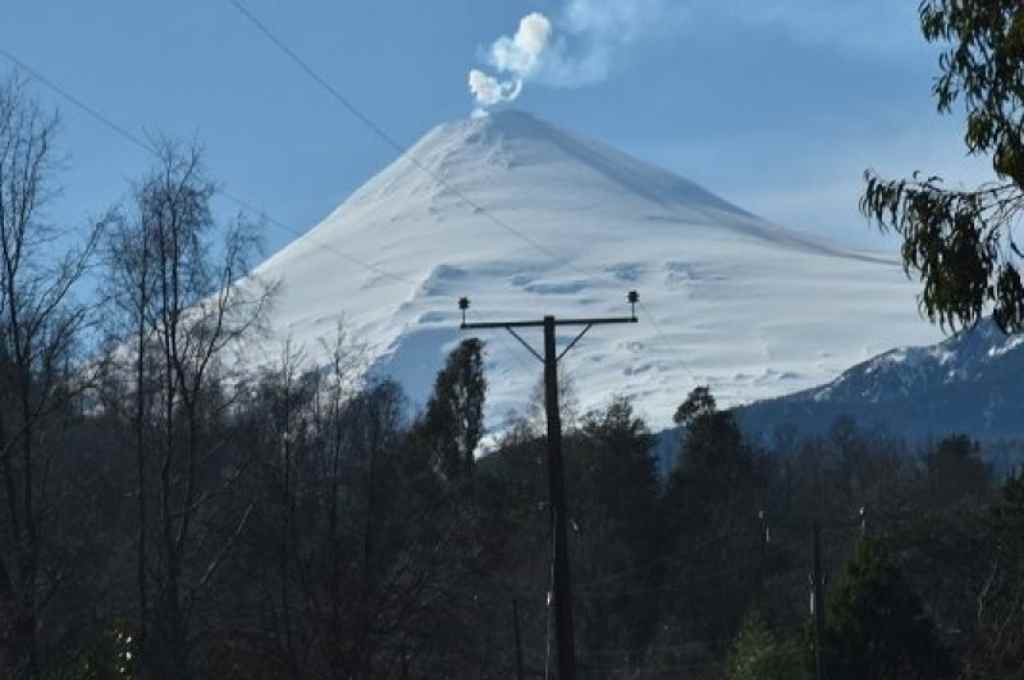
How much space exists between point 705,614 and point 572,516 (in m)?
4.84

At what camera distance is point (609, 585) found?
61.2 metres

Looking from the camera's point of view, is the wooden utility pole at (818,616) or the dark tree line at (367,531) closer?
the dark tree line at (367,531)

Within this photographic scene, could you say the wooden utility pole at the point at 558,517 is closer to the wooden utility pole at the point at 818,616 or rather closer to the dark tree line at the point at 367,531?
the dark tree line at the point at 367,531

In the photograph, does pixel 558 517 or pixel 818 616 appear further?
pixel 818 616

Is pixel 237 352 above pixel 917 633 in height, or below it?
above

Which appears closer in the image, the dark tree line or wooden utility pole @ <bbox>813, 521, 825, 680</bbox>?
the dark tree line

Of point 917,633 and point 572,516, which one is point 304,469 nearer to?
point 917,633

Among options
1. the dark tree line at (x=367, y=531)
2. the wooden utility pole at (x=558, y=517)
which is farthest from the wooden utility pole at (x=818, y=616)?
the wooden utility pole at (x=558, y=517)

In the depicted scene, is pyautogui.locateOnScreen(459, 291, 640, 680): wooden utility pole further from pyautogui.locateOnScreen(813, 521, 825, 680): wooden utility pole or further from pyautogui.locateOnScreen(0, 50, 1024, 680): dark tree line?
pyautogui.locateOnScreen(813, 521, 825, 680): wooden utility pole

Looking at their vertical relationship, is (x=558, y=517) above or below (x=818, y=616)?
above

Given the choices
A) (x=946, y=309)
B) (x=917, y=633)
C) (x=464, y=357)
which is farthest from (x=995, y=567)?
(x=946, y=309)

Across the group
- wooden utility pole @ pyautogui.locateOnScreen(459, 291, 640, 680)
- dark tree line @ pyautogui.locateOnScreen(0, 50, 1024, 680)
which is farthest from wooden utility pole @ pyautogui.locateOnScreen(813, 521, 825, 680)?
wooden utility pole @ pyautogui.locateOnScreen(459, 291, 640, 680)

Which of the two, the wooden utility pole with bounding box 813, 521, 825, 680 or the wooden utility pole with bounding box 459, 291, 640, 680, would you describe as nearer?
the wooden utility pole with bounding box 459, 291, 640, 680

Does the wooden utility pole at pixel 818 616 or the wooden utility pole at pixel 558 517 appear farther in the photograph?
the wooden utility pole at pixel 818 616
